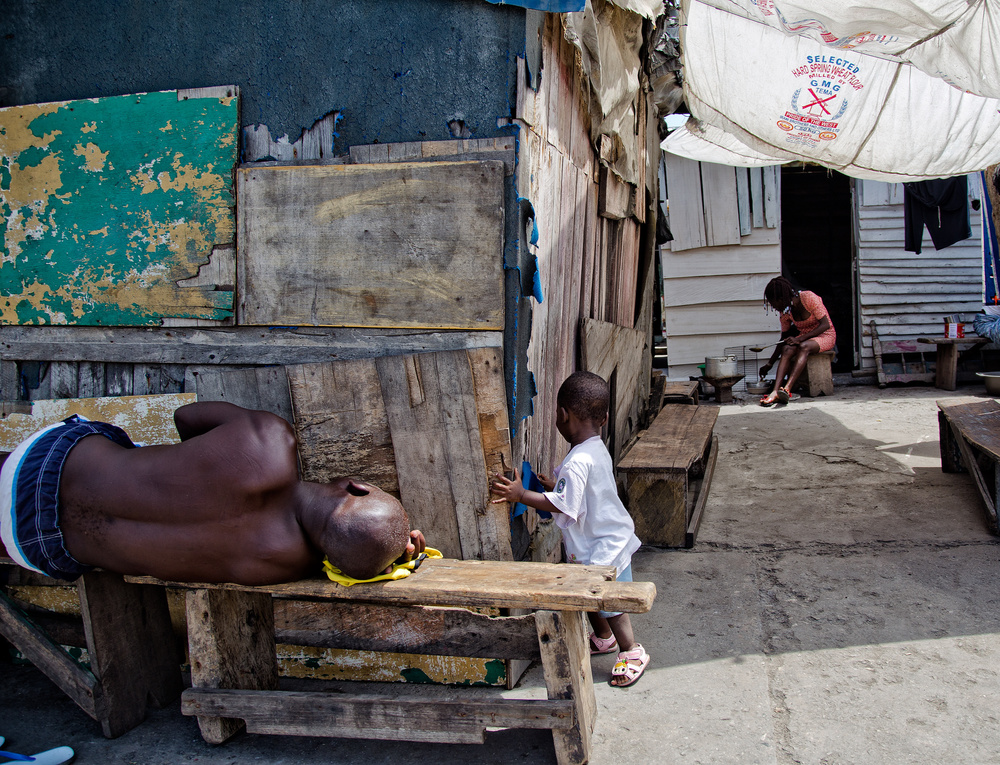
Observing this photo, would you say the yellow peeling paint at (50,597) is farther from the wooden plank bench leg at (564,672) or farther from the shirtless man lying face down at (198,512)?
the wooden plank bench leg at (564,672)

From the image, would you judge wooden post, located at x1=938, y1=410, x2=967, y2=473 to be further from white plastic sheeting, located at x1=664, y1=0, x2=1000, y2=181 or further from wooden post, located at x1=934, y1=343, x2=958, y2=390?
wooden post, located at x1=934, y1=343, x2=958, y2=390

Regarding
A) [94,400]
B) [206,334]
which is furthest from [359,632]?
[94,400]

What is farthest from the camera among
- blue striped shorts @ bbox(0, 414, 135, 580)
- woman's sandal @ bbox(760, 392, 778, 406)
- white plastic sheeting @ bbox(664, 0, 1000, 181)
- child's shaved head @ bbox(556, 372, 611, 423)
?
woman's sandal @ bbox(760, 392, 778, 406)

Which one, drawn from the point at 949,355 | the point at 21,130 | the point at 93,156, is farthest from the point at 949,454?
the point at 21,130

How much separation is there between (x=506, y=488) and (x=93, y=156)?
213cm

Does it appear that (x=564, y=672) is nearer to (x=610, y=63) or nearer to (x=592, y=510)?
(x=592, y=510)

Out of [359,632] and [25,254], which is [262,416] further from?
[25,254]

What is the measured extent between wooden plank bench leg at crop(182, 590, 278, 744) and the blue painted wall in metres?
1.68

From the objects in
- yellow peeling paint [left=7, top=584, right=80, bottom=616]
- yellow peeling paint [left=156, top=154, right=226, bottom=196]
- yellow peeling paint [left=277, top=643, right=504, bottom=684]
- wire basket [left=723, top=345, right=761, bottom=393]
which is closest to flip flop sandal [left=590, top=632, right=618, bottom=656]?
yellow peeling paint [left=277, top=643, right=504, bottom=684]

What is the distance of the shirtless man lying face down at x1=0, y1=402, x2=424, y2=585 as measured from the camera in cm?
222

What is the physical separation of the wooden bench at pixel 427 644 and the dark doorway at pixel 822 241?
10753mm

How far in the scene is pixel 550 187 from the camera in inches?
119

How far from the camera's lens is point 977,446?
411cm

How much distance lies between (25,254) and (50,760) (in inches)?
76.9
